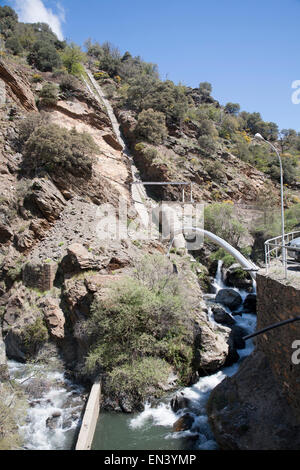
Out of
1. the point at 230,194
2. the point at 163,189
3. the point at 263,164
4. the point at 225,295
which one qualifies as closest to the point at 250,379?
the point at 225,295

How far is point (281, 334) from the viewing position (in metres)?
8.94

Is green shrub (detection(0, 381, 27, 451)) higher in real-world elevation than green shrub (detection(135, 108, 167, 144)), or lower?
lower

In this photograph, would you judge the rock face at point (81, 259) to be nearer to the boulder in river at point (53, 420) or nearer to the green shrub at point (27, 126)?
the boulder in river at point (53, 420)

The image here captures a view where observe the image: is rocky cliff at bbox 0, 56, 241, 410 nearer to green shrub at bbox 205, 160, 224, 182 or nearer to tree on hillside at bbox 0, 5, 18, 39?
green shrub at bbox 205, 160, 224, 182

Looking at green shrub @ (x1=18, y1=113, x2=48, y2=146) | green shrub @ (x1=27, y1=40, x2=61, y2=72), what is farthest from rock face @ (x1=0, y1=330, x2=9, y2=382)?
green shrub @ (x1=27, y1=40, x2=61, y2=72)

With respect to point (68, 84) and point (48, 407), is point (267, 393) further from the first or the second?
point (68, 84)

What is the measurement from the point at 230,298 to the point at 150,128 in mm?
28285

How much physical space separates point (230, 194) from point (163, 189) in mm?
11645

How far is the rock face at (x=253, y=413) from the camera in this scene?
772 centimetres

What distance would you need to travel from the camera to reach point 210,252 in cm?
2905

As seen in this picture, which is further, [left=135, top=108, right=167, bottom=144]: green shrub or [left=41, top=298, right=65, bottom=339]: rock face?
[left=135, top=108, right=167, bottom=144]: green shrub

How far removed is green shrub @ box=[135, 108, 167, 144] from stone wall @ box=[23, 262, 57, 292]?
28.6m

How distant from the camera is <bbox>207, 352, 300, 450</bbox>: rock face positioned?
304 inches

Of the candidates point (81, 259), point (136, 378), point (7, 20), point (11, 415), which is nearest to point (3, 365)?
point (11, 415)
